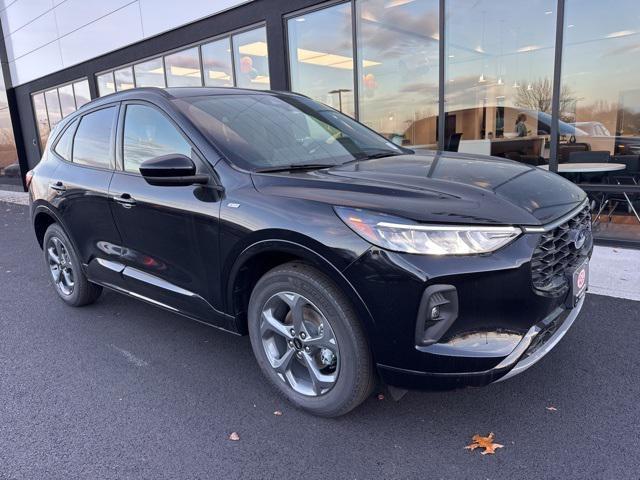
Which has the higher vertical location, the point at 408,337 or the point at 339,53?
the point at 339,53

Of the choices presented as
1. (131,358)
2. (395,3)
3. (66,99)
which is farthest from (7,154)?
(131,358)

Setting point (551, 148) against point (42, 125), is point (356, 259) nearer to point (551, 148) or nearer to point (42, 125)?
point (551, 148)

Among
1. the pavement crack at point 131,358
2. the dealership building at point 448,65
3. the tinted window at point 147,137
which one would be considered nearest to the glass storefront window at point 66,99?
the dealership building at point 448,65

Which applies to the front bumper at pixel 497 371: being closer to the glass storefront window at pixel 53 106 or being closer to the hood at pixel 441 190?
the hood at pixel 441 190

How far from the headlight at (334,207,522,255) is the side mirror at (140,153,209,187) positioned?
3.93 ft

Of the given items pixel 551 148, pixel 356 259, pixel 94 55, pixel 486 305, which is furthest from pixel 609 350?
pixel 94 55

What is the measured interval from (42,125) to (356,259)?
17.5m

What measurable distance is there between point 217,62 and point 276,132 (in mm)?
7890

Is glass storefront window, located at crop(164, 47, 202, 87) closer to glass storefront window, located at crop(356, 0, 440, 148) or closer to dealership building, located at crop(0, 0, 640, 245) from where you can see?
dealership building, located at crop(0, 0, 640, 245)

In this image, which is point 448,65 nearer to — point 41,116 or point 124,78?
point 124,78

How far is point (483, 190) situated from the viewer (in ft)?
7.81

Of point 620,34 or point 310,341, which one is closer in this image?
point 310,341

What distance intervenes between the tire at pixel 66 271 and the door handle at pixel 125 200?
1050 mm

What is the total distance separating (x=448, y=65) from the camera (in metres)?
7.96
